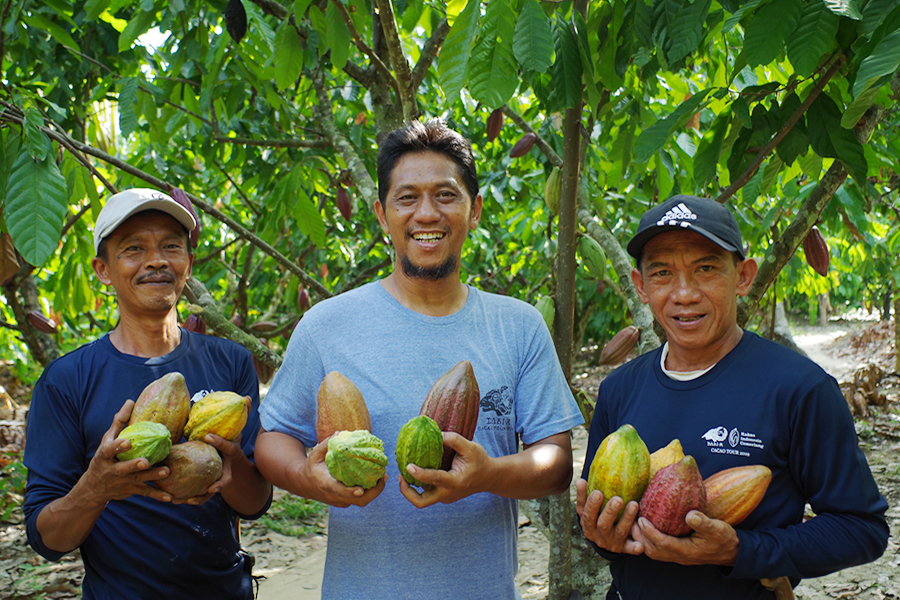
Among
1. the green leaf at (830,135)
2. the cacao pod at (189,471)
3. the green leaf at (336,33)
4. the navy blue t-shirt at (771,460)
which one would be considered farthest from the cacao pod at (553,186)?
the cacao pod at (189,471)

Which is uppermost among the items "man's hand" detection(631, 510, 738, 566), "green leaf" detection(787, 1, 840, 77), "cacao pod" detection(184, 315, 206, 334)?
"green leaf" detection(787, 1, 840, 77)

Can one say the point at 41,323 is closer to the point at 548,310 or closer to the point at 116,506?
the point at 116,506

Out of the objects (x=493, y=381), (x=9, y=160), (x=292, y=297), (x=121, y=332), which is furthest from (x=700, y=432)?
(x=292, y=297)

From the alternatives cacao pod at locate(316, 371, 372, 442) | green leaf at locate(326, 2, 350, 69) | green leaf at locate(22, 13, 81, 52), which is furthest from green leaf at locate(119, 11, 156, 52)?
cacao pod at locate(316, 371, 372, 442)

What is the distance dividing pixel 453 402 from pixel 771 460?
21.3 inches

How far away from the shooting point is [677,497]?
3.39ft

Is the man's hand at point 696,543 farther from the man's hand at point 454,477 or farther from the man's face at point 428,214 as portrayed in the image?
the man's face at point 428,214

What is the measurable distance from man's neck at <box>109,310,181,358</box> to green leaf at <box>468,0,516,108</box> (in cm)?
84

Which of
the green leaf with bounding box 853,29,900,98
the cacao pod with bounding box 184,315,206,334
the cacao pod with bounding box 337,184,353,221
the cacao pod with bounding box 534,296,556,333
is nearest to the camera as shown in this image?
the green leaf with bounding box 853,29,900,98

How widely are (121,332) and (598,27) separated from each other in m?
1.37

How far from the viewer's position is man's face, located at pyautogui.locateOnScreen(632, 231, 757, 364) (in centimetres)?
125

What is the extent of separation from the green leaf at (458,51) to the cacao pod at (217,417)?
2.31 feet

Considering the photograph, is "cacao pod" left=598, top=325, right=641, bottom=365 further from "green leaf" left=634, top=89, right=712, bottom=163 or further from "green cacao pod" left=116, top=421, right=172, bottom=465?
"green cacao pod" left=116, top=421, right=172, bottom=465

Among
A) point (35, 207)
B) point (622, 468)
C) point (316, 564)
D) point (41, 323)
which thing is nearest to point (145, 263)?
point (35, 207)
